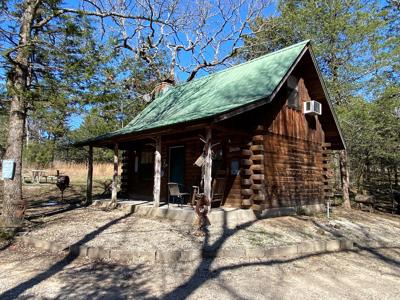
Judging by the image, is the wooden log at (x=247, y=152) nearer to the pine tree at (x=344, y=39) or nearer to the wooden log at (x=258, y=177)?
the wooden log at (x=258, y=177)

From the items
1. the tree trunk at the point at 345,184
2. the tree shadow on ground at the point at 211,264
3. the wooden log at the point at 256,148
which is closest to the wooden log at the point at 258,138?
the wooden log at the point at 256,148

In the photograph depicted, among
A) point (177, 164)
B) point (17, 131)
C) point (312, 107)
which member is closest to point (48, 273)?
point (17, 131)

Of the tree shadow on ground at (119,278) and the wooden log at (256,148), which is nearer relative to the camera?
the tree shadow on ground at (119,278)

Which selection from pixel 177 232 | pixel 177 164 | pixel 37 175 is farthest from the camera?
pixel 37 175

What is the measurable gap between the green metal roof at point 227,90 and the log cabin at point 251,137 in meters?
0.05

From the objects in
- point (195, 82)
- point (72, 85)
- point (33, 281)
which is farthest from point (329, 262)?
point (195, 82)

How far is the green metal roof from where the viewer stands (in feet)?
32.1

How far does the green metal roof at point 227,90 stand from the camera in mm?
9797

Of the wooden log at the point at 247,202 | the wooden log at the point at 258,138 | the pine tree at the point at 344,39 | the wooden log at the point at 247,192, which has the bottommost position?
the wooden log at the point at 247,202

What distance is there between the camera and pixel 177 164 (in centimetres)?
1284

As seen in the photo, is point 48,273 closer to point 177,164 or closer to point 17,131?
point 17,131

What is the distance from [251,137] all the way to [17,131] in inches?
263

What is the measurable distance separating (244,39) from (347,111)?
480 inches

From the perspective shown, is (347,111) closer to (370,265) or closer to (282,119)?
(282,119)
